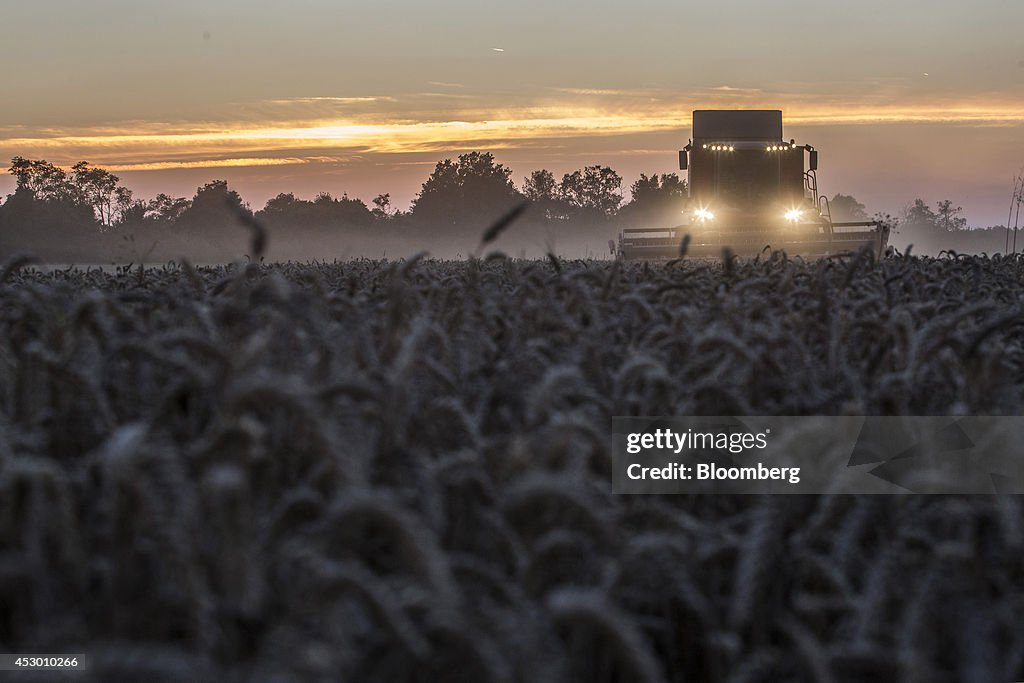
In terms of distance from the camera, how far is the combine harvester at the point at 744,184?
25844mm

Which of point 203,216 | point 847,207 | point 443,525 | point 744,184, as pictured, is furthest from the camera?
point 847,207

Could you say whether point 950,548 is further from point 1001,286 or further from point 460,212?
point 460,212

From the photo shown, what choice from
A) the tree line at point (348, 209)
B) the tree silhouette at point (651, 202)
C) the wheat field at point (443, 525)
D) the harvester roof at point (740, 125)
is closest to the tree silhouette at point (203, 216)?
the tree line at point (348, 209)

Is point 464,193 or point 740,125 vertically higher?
point 464,193

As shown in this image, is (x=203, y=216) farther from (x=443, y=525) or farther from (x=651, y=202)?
(x=443, y=525)

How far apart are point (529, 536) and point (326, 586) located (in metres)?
0.92

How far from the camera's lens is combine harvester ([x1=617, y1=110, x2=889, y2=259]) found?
25.8m

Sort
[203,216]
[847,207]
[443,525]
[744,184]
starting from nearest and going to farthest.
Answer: [443,525] < [744,184] < [203,216] < [847,207]

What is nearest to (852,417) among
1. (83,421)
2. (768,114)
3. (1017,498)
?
(1017,498)

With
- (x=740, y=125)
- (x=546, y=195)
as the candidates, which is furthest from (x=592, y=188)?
(x=740, y=125)

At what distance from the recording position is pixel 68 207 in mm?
96938

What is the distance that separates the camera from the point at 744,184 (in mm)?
27844

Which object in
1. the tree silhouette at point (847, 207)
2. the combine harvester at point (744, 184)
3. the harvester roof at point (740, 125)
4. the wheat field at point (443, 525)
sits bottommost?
the wheat field at point (443, 525)

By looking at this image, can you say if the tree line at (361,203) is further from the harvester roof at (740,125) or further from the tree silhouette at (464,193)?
the harvester roof at (740,125)
